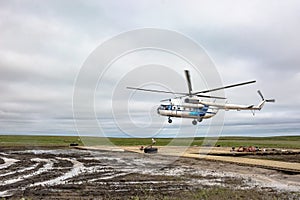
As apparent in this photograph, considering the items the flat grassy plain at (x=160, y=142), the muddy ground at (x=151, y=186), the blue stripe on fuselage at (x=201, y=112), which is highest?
the blue stripe on fuselage at (x=201, y=112)

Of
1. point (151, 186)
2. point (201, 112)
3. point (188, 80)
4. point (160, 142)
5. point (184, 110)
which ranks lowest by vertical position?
point (151, 186)

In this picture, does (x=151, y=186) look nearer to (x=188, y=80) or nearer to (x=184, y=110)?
(x=188, y=80)

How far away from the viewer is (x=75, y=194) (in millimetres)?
15367

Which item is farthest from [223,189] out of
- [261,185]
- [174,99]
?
[174,99]

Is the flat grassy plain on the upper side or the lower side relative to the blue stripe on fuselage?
lower

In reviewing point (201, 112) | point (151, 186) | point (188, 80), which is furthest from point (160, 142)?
point (151, 186)

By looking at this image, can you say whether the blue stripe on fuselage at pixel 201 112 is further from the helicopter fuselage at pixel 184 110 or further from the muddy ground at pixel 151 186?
the muddy ground at pixel 151 186

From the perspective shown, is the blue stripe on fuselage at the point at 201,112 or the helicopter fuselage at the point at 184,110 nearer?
the helicopter fuselage at the point at 184,110

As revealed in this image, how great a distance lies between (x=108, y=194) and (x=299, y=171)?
47.4ft

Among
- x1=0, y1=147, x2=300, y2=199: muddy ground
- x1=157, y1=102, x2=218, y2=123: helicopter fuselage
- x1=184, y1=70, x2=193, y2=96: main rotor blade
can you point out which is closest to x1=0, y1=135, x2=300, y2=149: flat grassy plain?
x1=157, y1=102, x2=218, y2=123: helicopter fuselage

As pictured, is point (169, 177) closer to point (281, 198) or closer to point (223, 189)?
point (223, 189)

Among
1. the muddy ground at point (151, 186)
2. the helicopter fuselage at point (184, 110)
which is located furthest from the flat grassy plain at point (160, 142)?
the muddy ground at point (151, 186)

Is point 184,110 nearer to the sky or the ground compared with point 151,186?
nearer to the sky

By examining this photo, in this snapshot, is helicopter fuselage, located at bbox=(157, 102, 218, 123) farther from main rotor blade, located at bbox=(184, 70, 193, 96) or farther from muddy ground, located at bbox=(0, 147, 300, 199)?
muddy ground, located at bbox=(0, 147, 300, 199)
